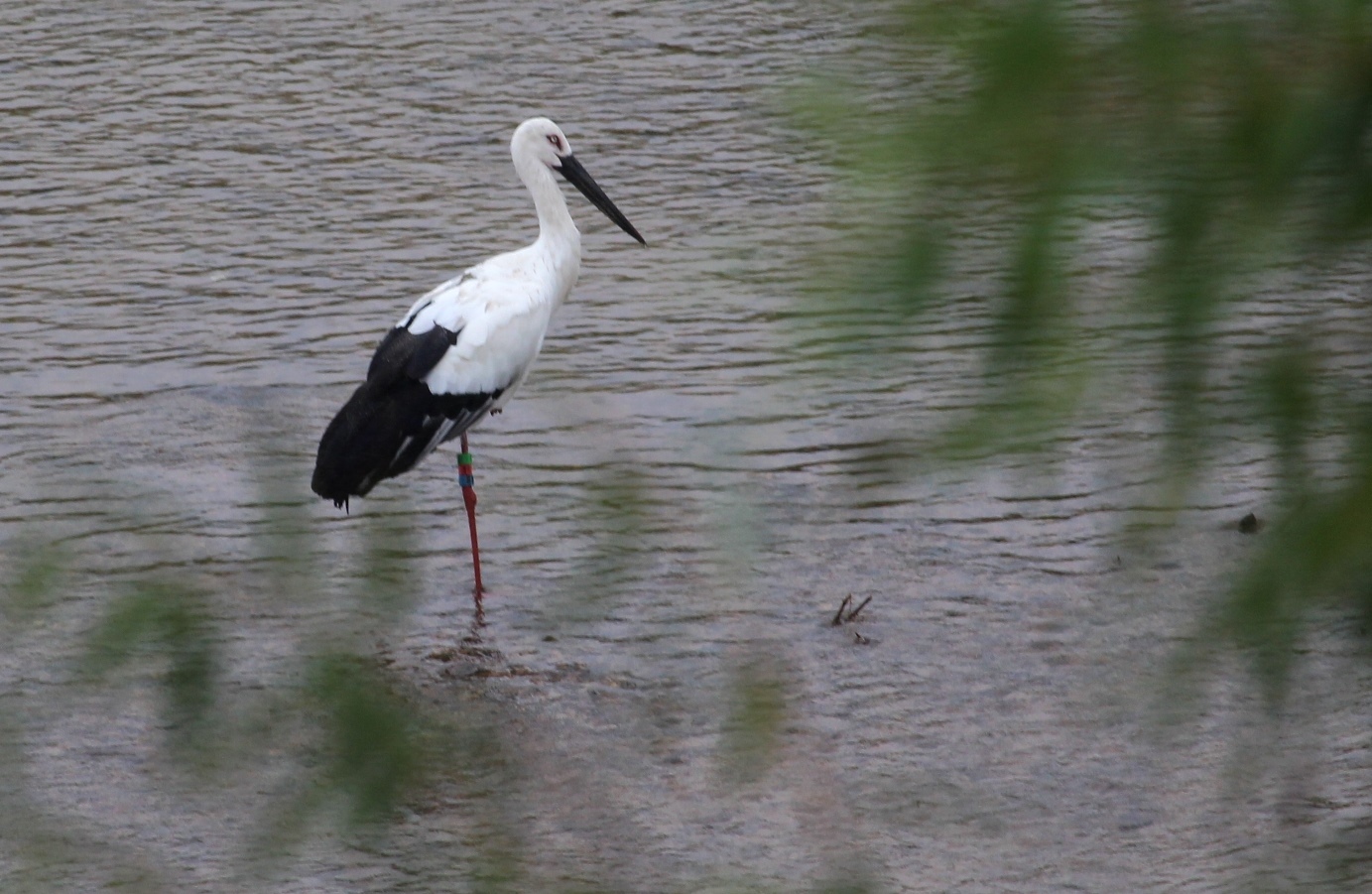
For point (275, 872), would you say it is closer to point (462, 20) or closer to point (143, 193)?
point (143, 193)

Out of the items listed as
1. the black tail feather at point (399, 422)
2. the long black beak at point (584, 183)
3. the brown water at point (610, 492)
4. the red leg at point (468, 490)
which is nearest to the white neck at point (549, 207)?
the long black beak at point (584, 183)

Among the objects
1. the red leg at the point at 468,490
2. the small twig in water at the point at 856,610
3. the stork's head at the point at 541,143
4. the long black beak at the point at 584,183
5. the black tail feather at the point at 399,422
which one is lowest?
the small twig in water at the point at 856,610

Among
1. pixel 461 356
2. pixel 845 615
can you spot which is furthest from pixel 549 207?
pixel 845 615

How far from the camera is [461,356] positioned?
5.77 m

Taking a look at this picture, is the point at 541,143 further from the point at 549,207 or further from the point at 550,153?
the point at 549,207

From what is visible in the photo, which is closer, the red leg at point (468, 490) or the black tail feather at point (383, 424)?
the black tail feather at point (383, 424)

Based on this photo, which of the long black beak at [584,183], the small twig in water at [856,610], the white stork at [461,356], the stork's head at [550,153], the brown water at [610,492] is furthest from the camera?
the long black beak at [584,183]

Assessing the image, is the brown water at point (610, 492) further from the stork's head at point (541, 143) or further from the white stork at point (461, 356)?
the stork's head at point (541, 143)

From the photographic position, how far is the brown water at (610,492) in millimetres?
1209

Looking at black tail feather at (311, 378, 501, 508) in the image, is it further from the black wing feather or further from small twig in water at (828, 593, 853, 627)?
small twig in water at (828, 593, 853, 627)

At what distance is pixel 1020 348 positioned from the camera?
112 centimetres

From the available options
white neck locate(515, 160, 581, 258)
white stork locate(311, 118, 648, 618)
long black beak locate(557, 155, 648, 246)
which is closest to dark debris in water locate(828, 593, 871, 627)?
white stork locate(311, 118, 648, 618)

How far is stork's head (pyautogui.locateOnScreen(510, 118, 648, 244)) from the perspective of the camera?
6551mm

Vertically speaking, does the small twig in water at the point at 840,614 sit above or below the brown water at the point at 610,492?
below
